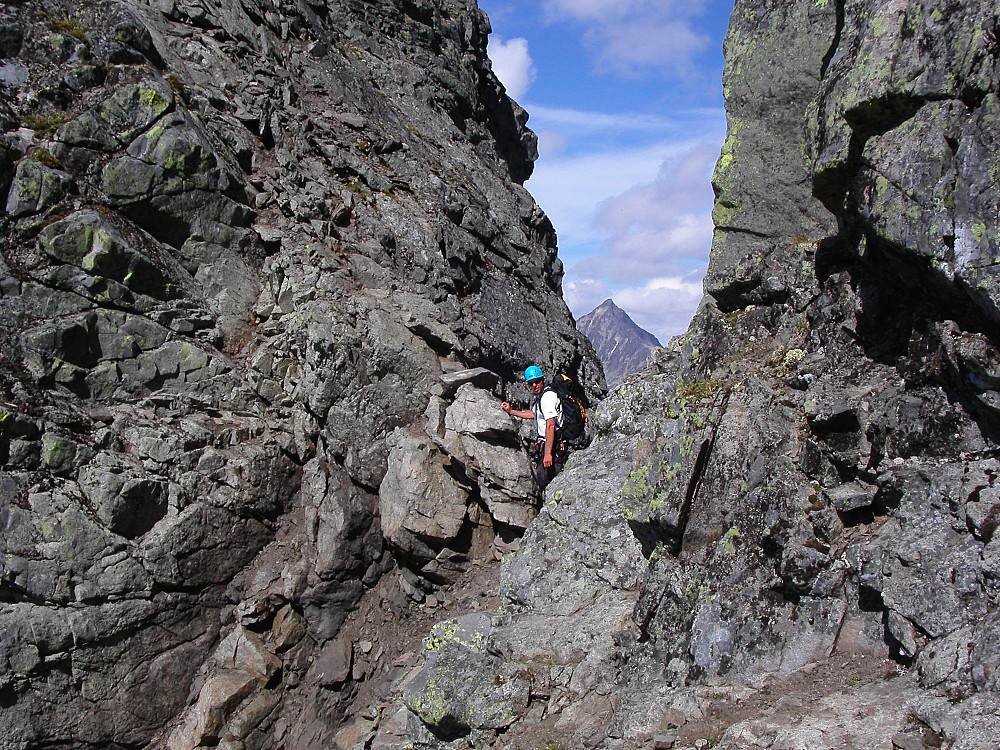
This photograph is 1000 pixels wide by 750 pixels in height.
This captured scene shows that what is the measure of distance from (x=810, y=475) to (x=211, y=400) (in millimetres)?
13623

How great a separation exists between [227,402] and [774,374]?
42.2 ft

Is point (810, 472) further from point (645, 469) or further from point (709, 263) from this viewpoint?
point (709, 263)

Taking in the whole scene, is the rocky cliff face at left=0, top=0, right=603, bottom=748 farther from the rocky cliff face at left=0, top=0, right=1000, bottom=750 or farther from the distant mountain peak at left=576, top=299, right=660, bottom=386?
the distant mountain peak at left=576, top=299, right=660, bottom=386

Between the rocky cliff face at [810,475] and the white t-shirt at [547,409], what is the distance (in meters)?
1.44

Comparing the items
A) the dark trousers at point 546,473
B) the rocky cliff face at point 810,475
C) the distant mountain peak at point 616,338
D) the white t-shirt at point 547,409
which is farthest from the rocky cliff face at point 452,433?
the distant mountain peak at point 616,338

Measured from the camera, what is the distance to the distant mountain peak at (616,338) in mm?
165500

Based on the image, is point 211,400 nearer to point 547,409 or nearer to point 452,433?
point 452,433

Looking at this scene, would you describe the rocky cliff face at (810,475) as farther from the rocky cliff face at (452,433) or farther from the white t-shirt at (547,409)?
the white t-shirt at (547,409)

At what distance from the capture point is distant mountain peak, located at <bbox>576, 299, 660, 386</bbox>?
166 metres

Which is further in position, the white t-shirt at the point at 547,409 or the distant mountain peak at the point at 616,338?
the distant mountain peak at the point at 616,338

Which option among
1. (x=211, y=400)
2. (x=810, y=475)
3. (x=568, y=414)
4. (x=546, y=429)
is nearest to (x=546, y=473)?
(x=546, y=429)

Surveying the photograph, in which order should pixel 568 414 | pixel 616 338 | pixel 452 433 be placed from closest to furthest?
1. pixel 568 414
2. pixel 452 433
3. pixel 616 338

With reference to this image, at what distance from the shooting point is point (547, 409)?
1570cm

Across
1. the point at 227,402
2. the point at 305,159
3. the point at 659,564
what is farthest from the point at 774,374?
the point at 305,159
